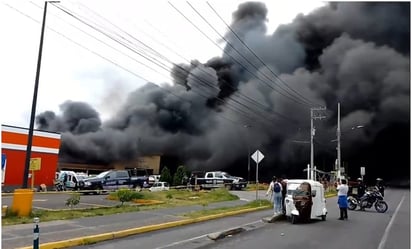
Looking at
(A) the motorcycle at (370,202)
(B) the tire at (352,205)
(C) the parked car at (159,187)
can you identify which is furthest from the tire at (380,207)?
(C) the parked car at (159,187)

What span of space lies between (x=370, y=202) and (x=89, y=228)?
11814mm

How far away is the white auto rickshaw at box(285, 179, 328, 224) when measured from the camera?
41.3 feet

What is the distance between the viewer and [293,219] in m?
12.4

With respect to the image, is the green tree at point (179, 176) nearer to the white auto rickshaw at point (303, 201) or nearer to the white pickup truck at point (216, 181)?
the white pickup truck at point (216, 181)

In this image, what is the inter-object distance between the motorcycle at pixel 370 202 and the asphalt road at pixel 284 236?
11.3 feet

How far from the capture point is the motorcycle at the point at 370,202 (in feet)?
54.9

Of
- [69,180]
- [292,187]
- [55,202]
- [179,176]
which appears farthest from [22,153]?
[292,187]

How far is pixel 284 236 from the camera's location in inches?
385

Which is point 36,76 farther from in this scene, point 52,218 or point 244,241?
point 244,241

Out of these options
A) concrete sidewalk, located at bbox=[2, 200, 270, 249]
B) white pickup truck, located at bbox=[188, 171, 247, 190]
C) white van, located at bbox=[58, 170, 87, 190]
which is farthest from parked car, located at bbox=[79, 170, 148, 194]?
concrete sidewalk, located at bbox=[2, 200, 270, 249]

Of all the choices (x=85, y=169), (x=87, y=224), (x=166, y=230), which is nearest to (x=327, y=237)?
(x=166, y=230)

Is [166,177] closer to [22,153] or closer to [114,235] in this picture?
[22,153]

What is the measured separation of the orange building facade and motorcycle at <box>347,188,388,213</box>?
15234 millimetres

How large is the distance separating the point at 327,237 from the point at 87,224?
5.73 m
